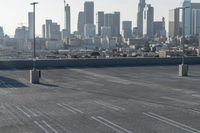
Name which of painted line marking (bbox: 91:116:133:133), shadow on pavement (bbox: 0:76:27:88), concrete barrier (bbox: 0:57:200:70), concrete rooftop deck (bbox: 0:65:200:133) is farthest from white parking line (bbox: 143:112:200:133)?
concrete barrier (bbox: 0:57:200:70)

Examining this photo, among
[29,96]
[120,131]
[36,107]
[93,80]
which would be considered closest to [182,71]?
[93,80]

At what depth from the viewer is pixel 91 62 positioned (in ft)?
177

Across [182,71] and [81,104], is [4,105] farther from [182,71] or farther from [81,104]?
[182,71]

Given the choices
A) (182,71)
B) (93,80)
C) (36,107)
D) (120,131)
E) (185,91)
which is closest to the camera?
(120,131)

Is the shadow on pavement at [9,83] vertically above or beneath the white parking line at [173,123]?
above

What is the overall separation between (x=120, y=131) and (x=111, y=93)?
11311 millimetres

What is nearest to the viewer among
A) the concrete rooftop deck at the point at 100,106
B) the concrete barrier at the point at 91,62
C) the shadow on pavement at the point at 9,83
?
the concrete rooftop deck at the point at 100,106

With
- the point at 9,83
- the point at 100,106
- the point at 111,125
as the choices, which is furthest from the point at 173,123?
the point at 9,83

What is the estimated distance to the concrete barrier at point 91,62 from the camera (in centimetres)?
5012

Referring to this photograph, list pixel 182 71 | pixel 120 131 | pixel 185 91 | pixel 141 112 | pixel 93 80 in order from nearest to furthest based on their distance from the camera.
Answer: pixel 120 131, pixel 141 112, pixel 185 91, pixel 93 80, pixel 182 71

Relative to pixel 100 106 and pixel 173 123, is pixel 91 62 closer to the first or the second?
pixel 100 106

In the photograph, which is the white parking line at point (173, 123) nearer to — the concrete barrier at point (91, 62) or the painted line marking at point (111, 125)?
the painted line marking at point (111, 125)

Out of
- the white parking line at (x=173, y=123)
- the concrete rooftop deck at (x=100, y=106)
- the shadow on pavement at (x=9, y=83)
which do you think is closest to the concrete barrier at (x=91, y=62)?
the shadow on pavement at (x=9, y=83)

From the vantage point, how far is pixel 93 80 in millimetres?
37531
